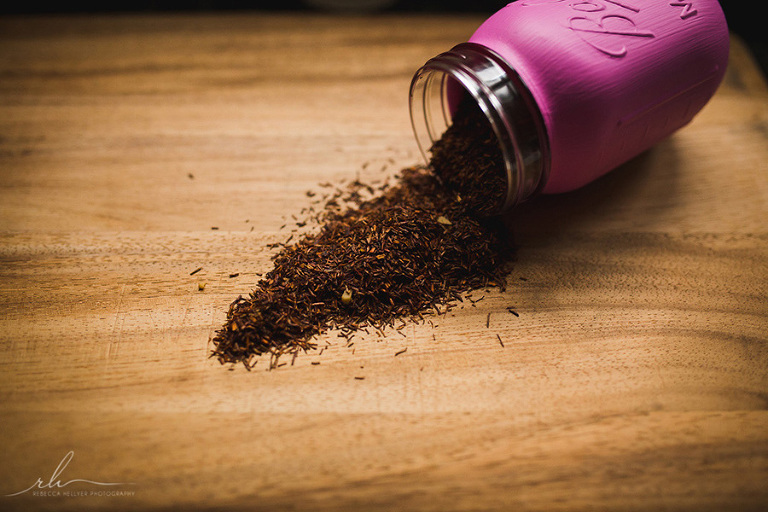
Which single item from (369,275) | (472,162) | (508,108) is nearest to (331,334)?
(369,275)

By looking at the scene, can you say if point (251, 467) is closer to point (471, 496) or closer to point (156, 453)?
point (156, 453)

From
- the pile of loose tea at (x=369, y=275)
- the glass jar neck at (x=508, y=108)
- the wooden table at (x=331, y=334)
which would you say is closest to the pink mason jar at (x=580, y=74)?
the glass jar neck at (x=508, y=108)

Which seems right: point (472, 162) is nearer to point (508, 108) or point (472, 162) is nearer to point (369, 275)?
point (508, 108)

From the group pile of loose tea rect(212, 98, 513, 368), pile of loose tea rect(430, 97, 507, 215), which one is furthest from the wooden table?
pile of loose tea rect(430, 97, 507, 215)

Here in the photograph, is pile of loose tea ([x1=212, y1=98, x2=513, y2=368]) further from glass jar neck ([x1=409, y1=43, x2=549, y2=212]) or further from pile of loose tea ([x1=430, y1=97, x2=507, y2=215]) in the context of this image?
glass jar neck ([x1=409, y1=43, x2=549, y2=212])

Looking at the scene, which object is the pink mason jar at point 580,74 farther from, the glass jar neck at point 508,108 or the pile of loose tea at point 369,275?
the pile of loose tea at point 369,275
